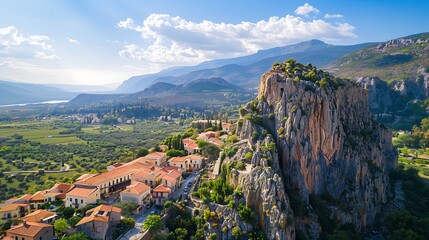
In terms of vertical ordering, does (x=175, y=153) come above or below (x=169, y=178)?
above

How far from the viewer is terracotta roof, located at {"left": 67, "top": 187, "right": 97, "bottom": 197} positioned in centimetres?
5956

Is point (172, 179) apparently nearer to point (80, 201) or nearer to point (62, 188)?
point (80, 201)

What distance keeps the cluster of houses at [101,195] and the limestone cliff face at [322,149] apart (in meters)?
23.8

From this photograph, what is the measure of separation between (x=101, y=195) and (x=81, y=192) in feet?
17.8

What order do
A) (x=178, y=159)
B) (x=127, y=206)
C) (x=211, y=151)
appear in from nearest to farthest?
(x=127, y=206)
(x=178, y=159)
(x=211, y=151)

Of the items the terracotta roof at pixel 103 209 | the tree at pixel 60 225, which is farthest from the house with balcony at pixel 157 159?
the tree at pixel 60 225

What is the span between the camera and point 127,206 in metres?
57.6

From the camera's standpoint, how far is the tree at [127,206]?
57.6 metres

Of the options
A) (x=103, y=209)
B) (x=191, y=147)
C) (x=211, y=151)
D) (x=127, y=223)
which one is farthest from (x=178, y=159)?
(x=103, y=209)

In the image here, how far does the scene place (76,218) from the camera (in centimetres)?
5328

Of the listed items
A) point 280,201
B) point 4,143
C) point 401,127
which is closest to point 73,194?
point 280,201

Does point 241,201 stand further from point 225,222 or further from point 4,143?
point 4,143

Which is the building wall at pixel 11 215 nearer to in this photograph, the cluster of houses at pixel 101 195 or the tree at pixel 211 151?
the cluster of houses at pixel 101 195

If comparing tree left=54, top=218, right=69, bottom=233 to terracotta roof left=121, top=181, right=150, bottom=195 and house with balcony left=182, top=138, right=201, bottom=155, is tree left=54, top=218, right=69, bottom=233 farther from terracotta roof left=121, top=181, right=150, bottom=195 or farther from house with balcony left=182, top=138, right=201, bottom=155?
house with balcony left=182, top=138, right=201, bottom=155
